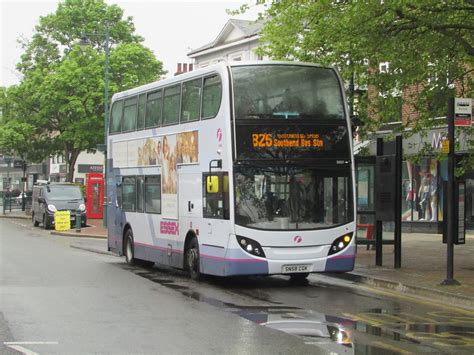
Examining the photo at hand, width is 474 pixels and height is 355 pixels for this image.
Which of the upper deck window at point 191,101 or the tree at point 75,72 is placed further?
the tree at point 75,72

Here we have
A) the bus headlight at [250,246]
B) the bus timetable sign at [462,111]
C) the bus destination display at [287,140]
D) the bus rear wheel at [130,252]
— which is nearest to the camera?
the bus headlight at [250,246]

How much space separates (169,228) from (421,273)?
517cm

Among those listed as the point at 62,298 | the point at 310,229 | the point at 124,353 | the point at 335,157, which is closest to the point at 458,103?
the point at 335,157

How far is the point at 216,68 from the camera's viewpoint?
14.6 metres

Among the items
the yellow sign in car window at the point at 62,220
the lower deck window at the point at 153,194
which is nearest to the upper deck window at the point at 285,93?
the lower deck window at the point at 153,194

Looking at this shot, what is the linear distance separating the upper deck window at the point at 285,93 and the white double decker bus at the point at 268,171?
0.7 inches

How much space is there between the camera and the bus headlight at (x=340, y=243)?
14398mm

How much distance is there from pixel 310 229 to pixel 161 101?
4819 mm

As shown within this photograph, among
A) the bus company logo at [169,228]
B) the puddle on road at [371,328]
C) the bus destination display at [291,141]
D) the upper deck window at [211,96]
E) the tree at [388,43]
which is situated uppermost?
the tree at [388,43]

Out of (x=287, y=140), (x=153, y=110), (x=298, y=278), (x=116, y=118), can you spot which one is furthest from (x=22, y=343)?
(x=116, y=118)

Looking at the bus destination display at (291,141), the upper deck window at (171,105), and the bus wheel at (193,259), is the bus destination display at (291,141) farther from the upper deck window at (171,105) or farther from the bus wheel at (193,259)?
the upper deck window at (171,105)

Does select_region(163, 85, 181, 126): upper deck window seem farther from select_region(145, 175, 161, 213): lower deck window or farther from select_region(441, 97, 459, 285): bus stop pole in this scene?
select_region(441, 97, 459, 285): bus stop pole

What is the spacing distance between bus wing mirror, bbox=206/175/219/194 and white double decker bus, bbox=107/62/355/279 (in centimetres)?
3

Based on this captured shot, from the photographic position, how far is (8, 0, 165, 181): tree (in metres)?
48.3
